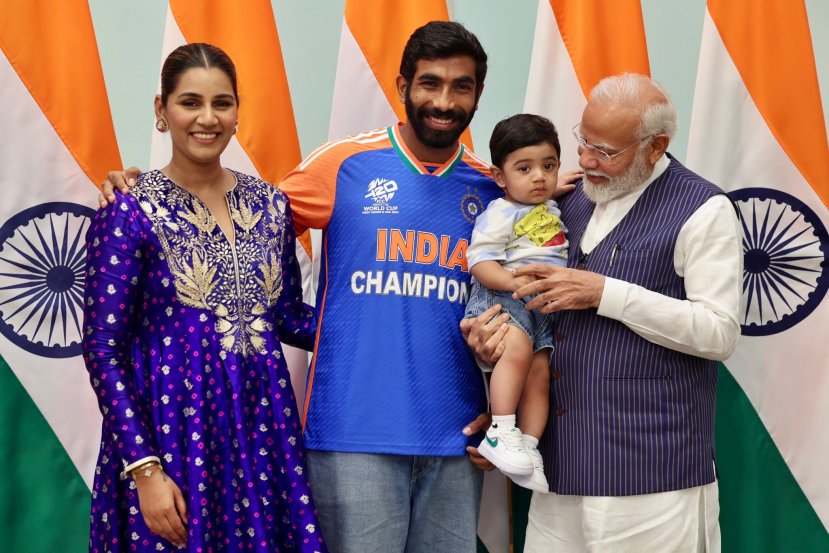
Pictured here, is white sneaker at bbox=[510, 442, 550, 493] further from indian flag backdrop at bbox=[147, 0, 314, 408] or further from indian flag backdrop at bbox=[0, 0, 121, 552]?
indian flag backdrop at bbox=[0, 0, 121, 552]

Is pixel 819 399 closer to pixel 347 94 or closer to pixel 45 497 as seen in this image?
pixel 347 94

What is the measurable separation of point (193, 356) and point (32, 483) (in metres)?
1.01

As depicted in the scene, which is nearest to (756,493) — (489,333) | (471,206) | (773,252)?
(773,252)

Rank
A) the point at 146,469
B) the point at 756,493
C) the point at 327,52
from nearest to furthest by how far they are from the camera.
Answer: the point at 146,469 → the point at 756,493 → the point at 327,52

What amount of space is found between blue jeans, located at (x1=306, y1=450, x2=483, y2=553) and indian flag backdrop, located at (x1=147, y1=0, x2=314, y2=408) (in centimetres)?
97

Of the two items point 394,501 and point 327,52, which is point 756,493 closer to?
point 394,501

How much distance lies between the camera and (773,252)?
2.76 metres

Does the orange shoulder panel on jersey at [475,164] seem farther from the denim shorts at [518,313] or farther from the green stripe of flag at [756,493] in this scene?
the green stripe of flag at [756,493]

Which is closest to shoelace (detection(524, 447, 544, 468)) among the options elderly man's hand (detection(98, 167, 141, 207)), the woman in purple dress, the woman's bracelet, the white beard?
the woman in purple dress

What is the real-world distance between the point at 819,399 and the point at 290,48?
6.94ft

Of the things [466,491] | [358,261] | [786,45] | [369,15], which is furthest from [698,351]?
[369,15]

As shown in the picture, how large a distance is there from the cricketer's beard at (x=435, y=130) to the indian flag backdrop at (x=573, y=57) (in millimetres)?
605

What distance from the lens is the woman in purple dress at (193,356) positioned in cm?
184

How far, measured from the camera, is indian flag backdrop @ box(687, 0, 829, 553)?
108 inches
